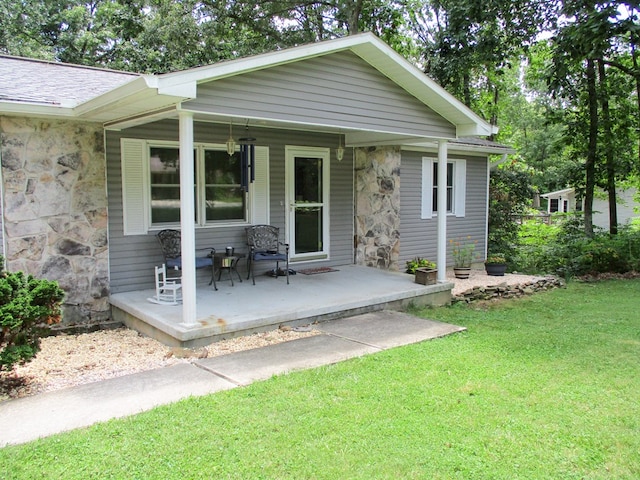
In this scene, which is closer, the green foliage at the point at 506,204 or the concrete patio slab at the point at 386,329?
the concrete patio slab at the point at 386,329

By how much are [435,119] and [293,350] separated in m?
4.07

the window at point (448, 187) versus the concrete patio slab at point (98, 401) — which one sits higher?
the window at point (448, 187)

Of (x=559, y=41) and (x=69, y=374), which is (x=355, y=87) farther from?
(x=559, y=41)

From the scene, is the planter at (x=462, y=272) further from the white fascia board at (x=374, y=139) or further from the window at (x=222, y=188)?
the window at (x=222, y=188)

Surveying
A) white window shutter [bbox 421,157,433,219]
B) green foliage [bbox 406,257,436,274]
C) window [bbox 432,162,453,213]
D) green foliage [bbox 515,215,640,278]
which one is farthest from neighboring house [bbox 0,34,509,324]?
green foliage [bbox 515,215,640,278]

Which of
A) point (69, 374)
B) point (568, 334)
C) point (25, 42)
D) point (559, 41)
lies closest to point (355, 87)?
point (568, 334)

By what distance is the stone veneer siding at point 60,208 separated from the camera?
5.70 m

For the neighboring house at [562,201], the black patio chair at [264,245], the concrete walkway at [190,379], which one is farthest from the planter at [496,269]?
the neighboring house at [562,201]

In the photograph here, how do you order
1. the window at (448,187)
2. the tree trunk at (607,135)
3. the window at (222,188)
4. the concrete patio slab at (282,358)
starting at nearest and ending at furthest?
the concrete patio slab at (282,358), the window at (222,188), the window at (448,187), the tree trunk at (607,135)

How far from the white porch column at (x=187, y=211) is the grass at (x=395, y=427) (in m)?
1.40

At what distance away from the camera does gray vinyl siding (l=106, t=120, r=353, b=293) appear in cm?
648

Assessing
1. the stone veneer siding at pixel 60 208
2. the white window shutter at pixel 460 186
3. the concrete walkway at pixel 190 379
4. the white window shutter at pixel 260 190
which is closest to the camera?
the concrete walkway at pixel 190 379

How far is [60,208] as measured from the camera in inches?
237

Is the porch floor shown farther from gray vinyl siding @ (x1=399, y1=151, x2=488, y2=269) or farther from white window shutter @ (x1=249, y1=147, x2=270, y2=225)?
gray vinyl siding @ (x1=399, y1=151, x2=488, y2=269)
